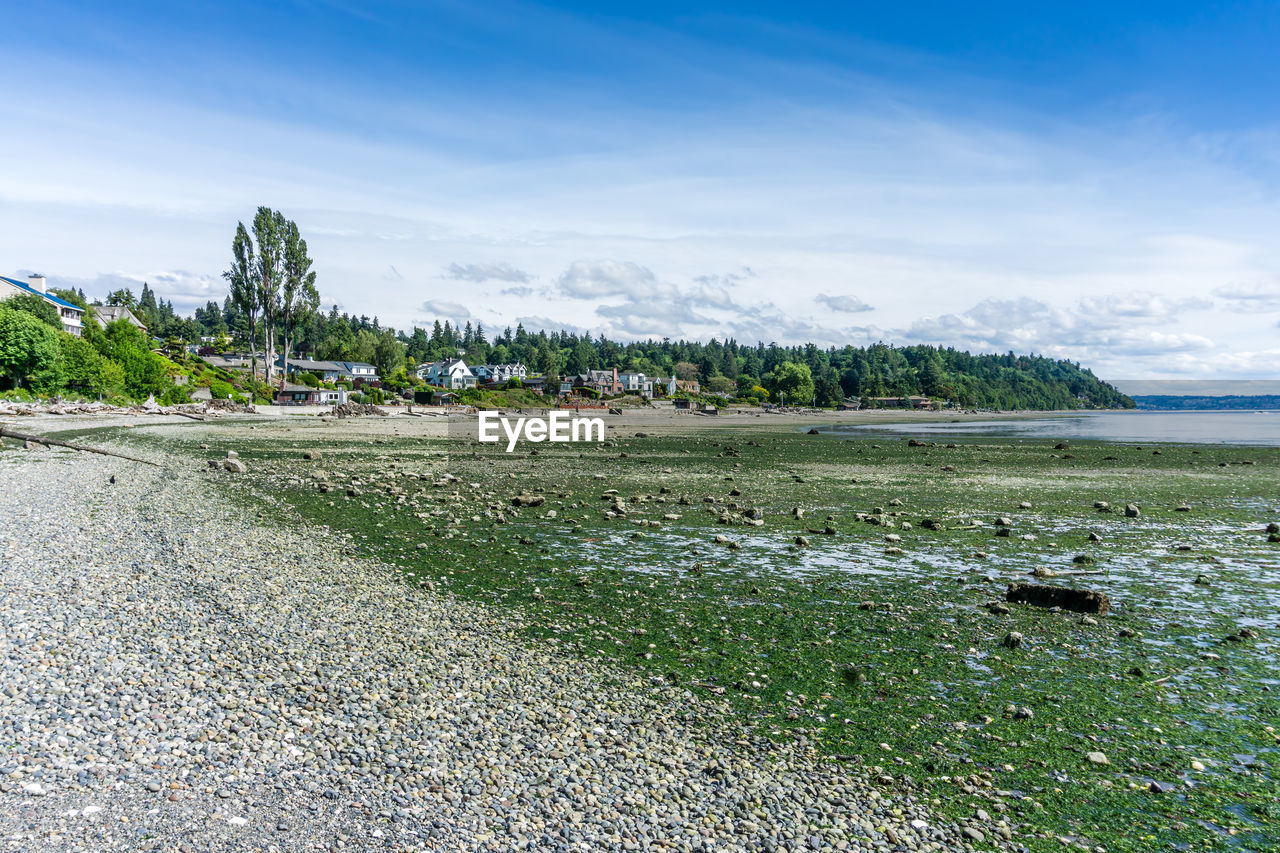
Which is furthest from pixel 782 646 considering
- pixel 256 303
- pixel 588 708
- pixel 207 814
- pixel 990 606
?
pixel 256 303

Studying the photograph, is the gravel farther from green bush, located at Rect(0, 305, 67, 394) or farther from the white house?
the white house

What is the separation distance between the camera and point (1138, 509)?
2700 centimetres

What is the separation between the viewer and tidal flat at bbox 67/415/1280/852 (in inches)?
335

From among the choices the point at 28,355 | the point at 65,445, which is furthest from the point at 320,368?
the point at 65,445

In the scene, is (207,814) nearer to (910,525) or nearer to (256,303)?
(910,525)

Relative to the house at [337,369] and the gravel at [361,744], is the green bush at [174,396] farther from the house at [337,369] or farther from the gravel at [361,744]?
the gravel at [361,744]

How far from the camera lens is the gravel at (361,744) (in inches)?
279

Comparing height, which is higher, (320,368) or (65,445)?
(320,368)

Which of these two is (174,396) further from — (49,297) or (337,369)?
(337,369)

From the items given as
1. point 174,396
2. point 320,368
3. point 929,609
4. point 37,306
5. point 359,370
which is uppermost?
point 37,306

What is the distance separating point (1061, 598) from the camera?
1462cm

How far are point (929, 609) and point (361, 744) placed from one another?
35.9 feet

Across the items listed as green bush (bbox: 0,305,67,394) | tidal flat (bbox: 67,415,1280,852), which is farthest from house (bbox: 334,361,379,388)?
tidal flat (bbox: 67,415,1280,852)

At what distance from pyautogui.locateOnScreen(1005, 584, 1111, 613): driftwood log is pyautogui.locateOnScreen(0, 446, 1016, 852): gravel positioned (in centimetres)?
832
